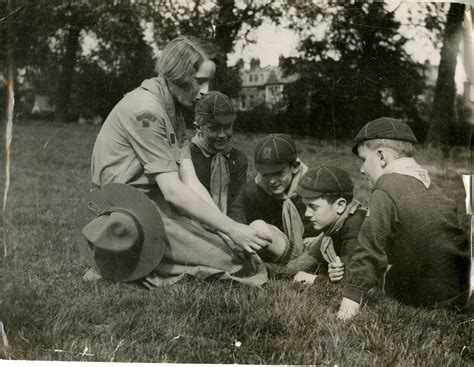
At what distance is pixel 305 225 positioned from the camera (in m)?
3.46

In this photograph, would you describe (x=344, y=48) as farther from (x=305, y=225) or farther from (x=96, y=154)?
(x=96, y=154)

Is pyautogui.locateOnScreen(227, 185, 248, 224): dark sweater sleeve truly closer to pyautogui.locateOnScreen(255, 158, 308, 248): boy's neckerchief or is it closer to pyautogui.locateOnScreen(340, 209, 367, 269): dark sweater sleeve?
pyautogui.locateOnScreen(255, 158, 308, 248): boy's neckerchief

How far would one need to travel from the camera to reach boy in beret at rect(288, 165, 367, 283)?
3.42 m

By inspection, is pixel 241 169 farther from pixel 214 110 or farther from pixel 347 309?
pixel 347 309

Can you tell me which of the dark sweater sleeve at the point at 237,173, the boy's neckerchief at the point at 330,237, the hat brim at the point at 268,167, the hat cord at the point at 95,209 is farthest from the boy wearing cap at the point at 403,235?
the hat cord at the point at 95,209

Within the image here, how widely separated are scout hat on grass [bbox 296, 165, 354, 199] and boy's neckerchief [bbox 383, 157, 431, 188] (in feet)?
0.83

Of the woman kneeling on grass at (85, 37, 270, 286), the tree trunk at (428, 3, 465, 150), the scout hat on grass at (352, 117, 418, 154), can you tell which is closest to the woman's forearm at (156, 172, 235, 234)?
the woman kneeling on grass at (85, 37, 270, 286)

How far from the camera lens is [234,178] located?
3.48 meters

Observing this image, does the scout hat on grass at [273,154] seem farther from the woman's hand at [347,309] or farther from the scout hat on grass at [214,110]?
the woman's hand at [347,309]

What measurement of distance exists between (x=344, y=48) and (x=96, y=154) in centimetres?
167

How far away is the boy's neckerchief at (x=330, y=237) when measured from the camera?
11.2ft

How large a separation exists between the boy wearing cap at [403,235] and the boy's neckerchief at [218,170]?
0.80 metres

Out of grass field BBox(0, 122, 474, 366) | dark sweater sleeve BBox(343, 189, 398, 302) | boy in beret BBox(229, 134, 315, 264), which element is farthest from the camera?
boy in beret BBox(229, 134, 315, 264)

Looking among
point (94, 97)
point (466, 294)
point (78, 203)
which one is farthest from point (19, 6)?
point (466, 294)
